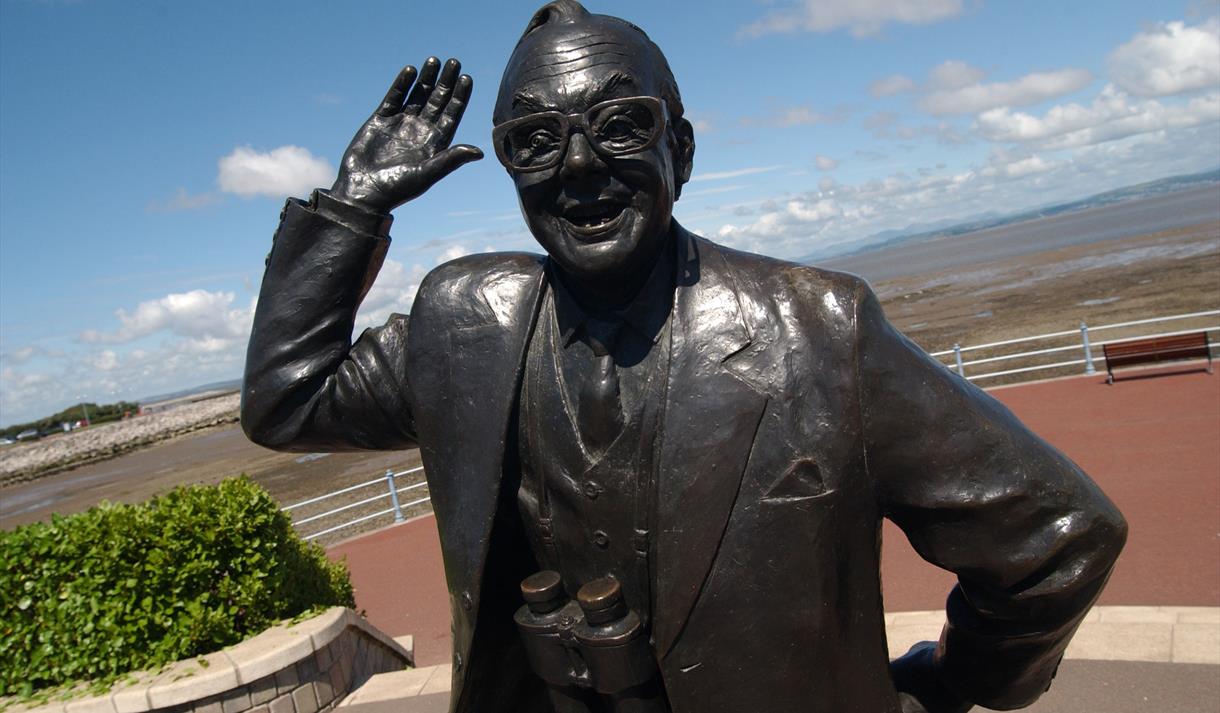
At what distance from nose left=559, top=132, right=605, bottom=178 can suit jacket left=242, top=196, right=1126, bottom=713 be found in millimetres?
347

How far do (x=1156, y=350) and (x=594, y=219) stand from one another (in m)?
13.3

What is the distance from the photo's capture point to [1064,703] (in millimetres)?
4734

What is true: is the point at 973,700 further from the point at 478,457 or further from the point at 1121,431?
the point at 1121,431

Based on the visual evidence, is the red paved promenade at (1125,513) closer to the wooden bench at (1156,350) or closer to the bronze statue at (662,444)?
the wooden bench at (1156,350)

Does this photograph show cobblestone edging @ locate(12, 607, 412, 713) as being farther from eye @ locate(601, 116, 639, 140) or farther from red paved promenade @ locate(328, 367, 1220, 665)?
eye @ locate(601, 116, 639, 140)

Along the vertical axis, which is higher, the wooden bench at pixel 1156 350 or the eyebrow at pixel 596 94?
the eyebrow at pixel 596 94

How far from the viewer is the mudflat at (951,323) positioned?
20.7 metres

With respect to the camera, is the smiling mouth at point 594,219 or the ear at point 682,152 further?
the ear at point 682,152

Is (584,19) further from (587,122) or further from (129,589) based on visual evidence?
(129,589)

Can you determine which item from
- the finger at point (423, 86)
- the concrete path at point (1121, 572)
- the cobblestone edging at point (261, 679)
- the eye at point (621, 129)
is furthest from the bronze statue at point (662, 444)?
the cobblestone edging at point (261, 679)

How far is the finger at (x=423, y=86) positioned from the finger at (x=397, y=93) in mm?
18

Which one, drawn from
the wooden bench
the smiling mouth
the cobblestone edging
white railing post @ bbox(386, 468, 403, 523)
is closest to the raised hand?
the smiling mouth

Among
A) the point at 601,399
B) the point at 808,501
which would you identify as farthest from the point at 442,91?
the point at 808,501

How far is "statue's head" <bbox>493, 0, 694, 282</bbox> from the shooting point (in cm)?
177
